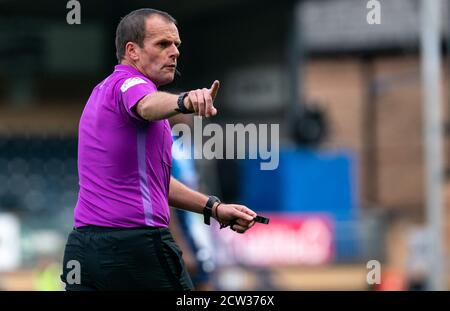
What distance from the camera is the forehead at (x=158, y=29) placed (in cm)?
579

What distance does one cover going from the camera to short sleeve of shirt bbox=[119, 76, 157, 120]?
5.50 meters

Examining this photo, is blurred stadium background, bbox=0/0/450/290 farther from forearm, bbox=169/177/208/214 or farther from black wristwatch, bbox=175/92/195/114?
black wristwatch, bbox=175/92/195/114

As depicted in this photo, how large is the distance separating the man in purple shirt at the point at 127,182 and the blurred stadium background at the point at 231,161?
961 centimetres

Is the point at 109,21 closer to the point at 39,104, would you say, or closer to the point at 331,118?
the point at 39,104

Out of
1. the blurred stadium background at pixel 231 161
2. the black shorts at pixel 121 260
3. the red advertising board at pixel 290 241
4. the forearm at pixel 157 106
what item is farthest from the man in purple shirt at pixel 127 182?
the red advertising board at pixel 290 241

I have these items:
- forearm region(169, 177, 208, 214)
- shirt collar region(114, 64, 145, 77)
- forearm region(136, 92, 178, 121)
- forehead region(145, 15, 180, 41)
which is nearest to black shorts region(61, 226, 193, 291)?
forearm region(169, 177, 208, 214)

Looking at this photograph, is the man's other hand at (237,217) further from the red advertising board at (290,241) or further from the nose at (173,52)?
the red advertising board at (290,241)

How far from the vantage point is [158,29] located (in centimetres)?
580

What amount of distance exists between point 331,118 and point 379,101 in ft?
5.40

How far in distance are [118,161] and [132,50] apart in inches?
21.2

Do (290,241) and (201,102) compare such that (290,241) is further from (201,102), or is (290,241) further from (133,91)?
(201,102)

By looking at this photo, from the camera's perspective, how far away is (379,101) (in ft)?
122

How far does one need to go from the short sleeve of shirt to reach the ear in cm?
21
